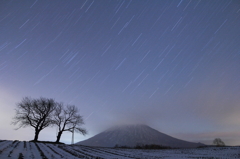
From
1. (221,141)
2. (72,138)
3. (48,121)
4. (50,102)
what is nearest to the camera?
(48,121)

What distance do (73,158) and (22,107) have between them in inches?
1684

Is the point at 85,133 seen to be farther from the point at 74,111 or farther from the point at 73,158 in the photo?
the point at 73,158

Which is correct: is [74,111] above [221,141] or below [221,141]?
above

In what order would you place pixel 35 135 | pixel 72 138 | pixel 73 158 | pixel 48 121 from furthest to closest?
pixel 72 138
pixel 48 121
pixel 35 135
pixel 73 158

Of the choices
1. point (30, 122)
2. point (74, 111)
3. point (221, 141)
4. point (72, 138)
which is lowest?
point (221, 141)

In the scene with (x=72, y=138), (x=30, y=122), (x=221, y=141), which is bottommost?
(x=221, y=141)

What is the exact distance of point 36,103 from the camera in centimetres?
5066

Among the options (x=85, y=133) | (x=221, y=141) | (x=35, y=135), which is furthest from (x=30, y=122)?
(x=221, y=141)

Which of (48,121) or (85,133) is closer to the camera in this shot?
(48,121)

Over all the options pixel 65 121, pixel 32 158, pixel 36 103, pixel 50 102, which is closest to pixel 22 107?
pixel 36 103

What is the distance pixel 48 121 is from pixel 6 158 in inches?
1629

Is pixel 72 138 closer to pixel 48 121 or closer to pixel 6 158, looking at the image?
pixel 48 121

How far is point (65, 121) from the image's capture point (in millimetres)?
53844

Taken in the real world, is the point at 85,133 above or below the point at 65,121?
below
